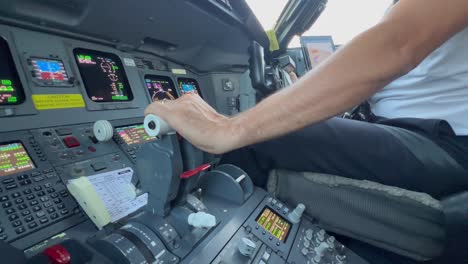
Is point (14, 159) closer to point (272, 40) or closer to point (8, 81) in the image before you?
point (8, 81)

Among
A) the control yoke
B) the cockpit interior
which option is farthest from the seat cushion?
the control yoke

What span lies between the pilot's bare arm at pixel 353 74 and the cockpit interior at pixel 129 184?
143mm

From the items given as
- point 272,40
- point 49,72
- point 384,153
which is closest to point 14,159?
point 49,72

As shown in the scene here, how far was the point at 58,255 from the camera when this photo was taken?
46 centimetres

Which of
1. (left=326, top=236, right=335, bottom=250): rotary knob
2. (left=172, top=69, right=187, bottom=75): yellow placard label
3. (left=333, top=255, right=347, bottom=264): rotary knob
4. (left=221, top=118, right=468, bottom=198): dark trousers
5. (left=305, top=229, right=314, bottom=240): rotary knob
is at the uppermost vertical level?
(left=172, top=69, right=187, bottom=75): yellow placard label

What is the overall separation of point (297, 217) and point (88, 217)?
0.65m

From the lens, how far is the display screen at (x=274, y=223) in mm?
887

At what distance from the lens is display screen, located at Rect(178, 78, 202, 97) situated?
1.86 metres

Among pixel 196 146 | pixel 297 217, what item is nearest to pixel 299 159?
pixel 297 217

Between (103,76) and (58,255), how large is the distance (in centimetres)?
99

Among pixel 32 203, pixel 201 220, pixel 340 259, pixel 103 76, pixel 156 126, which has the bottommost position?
pixel 340 259

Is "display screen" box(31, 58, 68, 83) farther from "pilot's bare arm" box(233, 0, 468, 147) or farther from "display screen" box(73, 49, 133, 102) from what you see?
"pilot's bare arm" box(233, 0, 468, 147)

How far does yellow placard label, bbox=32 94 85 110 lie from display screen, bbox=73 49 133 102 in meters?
0.07

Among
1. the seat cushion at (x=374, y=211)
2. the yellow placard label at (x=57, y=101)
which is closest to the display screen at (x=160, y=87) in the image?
the yellow placard label at (x=57, y=101)
